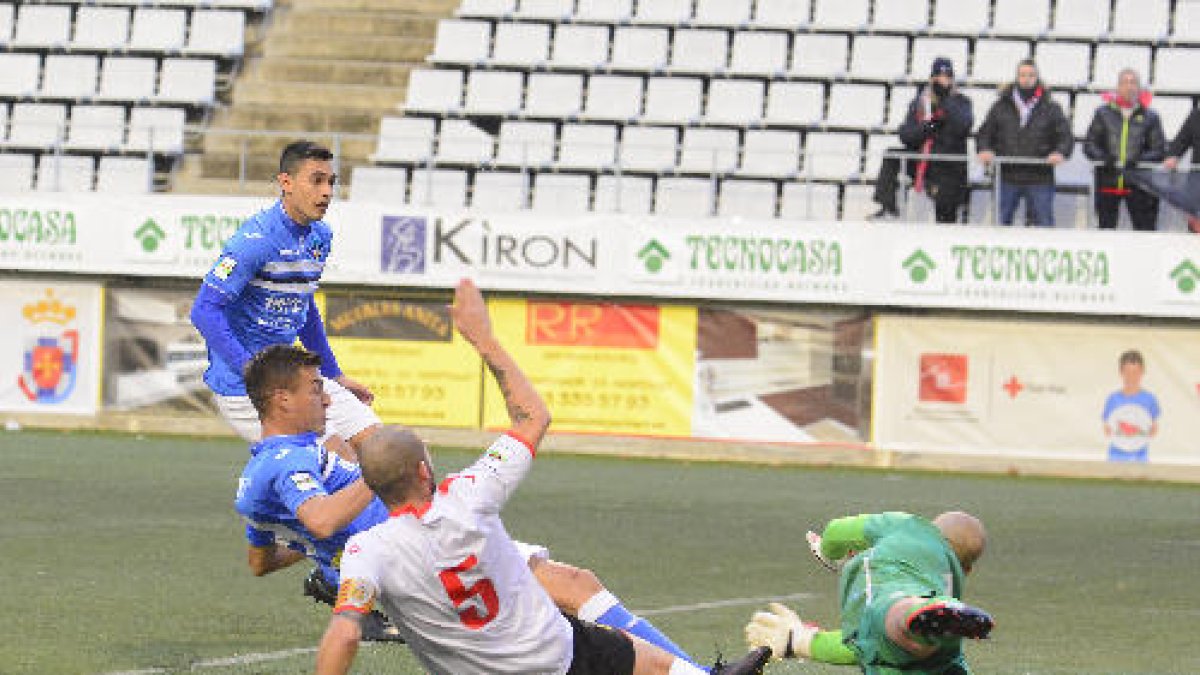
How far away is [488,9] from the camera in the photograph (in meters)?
30.9

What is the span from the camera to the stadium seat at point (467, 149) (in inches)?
1105

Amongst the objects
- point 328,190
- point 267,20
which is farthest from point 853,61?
point 328,190

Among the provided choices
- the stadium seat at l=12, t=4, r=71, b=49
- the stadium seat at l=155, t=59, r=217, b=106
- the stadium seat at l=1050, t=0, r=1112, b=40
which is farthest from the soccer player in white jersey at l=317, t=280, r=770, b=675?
the stadium seat at l=12, t=4, r=71, b=49

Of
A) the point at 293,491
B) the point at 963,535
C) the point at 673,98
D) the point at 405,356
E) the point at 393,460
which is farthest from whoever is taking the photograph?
the point at 673,98

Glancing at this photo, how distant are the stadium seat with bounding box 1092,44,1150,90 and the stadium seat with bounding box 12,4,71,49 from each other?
14.9 metres

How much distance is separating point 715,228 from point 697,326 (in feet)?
4.52

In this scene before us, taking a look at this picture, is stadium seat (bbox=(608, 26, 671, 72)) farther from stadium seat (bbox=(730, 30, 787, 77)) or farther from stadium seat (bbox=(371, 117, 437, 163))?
stadium seat (bbox=(371, 117, 437, 163))

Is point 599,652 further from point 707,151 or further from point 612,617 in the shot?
point 707,151

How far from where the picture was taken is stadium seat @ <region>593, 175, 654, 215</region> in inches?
1067

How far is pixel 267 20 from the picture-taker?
32.3 m

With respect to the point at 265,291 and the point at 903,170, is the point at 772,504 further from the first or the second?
the point at 265,291

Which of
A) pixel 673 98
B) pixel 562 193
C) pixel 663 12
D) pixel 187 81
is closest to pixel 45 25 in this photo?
pixel 187 81

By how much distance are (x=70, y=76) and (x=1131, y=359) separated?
1570 centimetres

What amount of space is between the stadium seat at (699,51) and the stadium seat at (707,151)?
5.06ft
